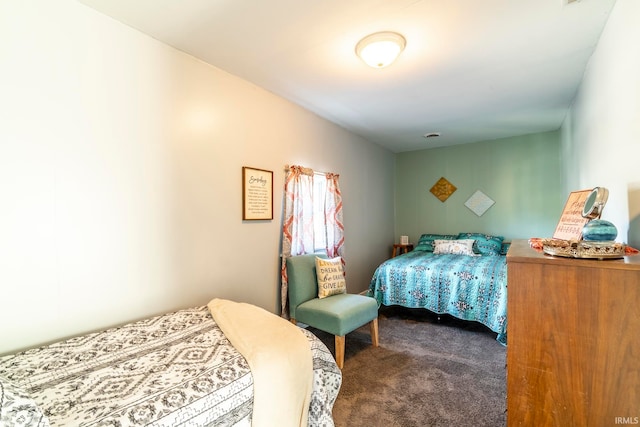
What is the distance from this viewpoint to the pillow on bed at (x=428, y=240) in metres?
4.53

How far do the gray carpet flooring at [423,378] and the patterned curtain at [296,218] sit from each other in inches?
Answer: 34.8

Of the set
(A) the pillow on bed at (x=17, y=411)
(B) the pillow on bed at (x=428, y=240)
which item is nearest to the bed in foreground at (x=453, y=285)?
(B) the pillow on bed at (x=428, y=240)

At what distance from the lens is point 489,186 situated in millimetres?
4453

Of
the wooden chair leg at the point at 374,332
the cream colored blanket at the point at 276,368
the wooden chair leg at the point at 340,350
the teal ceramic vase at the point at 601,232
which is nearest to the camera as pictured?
the teal ceramic vase at the point at 601,232

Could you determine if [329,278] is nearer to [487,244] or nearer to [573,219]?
[573,219]

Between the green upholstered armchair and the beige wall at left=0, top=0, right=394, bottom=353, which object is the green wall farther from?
the beige wall at left=0, top=0, right=394, bottom=353

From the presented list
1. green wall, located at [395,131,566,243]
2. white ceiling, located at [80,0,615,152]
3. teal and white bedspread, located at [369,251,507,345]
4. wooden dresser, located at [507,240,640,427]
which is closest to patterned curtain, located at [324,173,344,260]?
teal and white bedspread, located at [369,251,507,345]

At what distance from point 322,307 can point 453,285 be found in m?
1.60

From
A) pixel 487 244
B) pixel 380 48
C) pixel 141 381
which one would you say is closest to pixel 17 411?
pixel 141 381

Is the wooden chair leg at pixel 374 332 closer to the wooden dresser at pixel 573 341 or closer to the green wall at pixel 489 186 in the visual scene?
the wooden dresser at pixel 573 341

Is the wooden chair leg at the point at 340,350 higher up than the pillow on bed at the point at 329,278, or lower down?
lower down

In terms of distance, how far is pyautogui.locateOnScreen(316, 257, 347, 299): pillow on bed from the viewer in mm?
2746

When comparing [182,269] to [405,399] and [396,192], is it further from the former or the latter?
[396,192]

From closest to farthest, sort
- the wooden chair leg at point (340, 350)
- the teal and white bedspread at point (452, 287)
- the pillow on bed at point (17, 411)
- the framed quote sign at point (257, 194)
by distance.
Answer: the pillow on bed at point (17, 411)
the wooden chair leg at point (340, 350)
the framed quote sign at point (257, 194)
the teal and white bedspread at point (452, 287)
